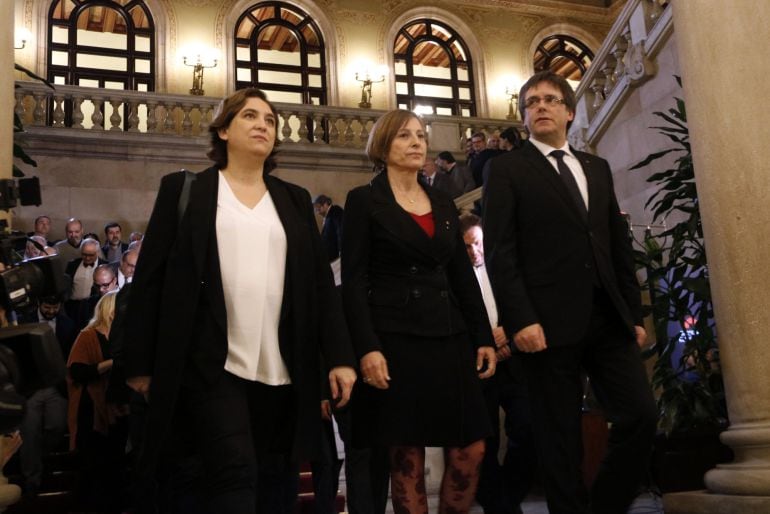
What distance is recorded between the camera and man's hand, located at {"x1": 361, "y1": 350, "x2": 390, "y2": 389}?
2826mm

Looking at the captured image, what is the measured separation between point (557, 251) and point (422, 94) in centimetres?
1524

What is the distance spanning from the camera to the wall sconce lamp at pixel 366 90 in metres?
16.9

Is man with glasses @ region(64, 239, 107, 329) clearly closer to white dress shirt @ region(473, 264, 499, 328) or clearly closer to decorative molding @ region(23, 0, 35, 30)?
white dress shirt @ region(473, 264, 499, 328)

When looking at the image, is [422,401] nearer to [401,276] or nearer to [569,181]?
[401,276]

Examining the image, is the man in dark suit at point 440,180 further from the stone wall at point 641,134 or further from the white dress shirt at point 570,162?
the white dress shirt at point 570,162

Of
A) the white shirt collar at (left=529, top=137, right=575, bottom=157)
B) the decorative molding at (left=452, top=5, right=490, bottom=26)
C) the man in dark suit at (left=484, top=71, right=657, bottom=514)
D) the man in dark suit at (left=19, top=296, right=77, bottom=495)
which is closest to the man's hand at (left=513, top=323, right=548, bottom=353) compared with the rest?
the man in dark suit at (left=484, top=71, right=657, bottom=514)

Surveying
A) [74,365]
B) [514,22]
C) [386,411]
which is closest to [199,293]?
[386,411]

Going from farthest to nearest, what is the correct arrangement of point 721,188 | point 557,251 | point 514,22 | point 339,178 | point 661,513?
point 514,22, point 339,178, point 661,513, point 721,188, point 557,251

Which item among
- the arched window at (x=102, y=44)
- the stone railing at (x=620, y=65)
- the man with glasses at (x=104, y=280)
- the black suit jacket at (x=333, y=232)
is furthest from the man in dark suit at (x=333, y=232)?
the arched window at (x=102, y=44)

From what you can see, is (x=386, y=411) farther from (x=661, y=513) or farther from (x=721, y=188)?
(x=661, y=513)

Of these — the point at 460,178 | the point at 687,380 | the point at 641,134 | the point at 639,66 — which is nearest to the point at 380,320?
the point at 687,380

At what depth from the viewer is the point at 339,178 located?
1540cm

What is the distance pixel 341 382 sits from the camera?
2.73 metres

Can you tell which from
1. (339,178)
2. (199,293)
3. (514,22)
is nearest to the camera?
(199,293)
